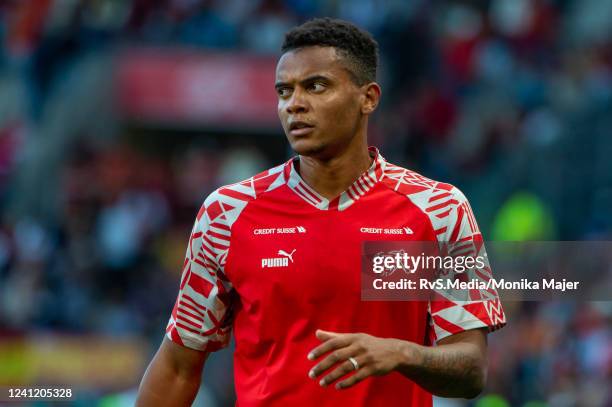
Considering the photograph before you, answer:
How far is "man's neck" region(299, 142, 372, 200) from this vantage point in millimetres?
4531

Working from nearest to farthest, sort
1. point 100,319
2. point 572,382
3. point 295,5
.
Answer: point 572,382, point 100,319, point 295,5

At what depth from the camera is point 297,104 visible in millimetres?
4391

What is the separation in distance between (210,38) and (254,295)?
11.5 meters

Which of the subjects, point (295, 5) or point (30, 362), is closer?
point (30, 362)

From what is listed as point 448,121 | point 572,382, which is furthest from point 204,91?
point 572,382

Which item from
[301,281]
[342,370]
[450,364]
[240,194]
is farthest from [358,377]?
[240,194]

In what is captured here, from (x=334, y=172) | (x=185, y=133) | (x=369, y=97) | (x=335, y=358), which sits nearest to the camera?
(x=335, y=358)

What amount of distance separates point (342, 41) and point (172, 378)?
1360 millimetres

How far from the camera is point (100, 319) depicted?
12.5 m

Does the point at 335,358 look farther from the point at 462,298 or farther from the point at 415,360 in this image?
the point at 462,298

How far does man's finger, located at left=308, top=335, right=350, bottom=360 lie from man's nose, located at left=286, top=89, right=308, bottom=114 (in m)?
1.00

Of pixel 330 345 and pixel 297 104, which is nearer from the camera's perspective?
pixel 330 345

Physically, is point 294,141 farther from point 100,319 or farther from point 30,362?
point 100,319

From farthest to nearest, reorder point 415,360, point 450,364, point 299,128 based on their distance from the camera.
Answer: point 299,128
point 450,364
point 415,360
